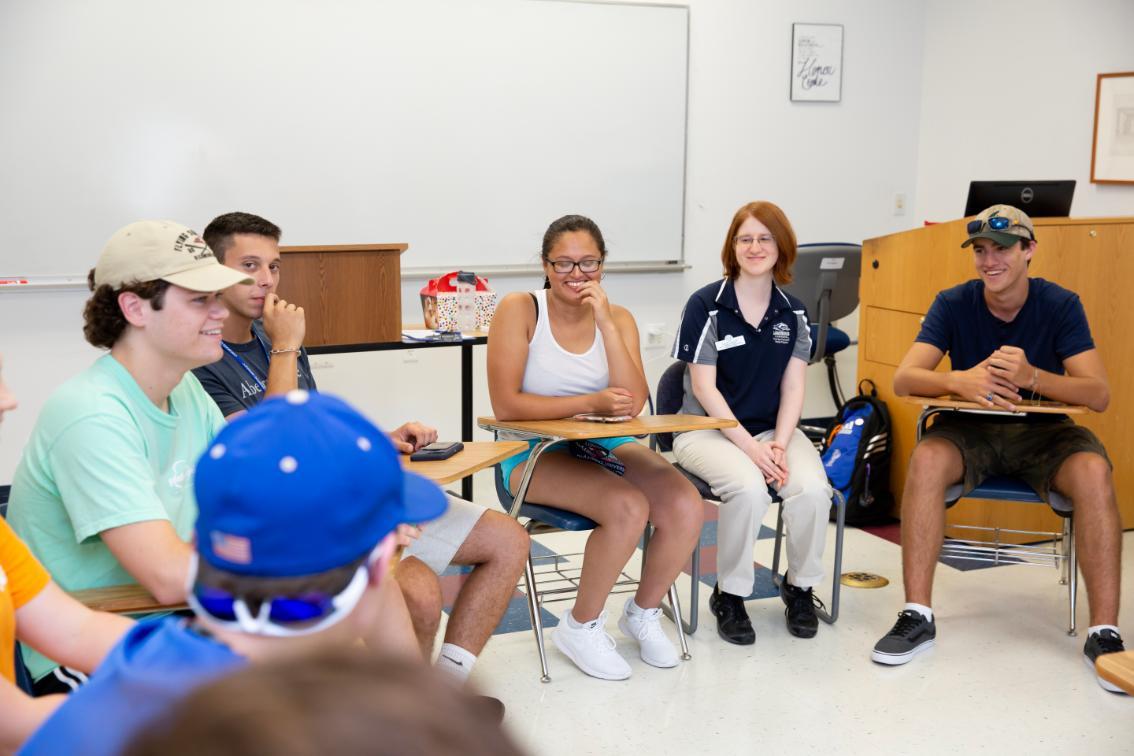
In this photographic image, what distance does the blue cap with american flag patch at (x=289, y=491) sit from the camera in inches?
34.3

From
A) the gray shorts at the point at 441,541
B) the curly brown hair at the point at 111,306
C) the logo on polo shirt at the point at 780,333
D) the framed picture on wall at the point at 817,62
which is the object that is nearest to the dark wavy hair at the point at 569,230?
the logo on polo shirt at the point at 780,333

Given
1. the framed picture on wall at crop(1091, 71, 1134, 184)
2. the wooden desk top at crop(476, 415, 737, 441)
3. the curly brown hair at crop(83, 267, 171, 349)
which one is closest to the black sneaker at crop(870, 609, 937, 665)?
the wooden desk top at crop(476, 415, 737, 441)

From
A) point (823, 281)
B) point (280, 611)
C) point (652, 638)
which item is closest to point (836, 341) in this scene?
point (823, 281)

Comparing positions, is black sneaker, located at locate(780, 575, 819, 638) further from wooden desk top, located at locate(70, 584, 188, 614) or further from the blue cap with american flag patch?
the blue cap with american flag patch

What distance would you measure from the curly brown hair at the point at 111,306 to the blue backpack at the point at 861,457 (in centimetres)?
285

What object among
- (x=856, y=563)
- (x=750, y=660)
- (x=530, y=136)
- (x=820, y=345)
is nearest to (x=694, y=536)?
(x=750, y=660)

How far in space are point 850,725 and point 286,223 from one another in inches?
128

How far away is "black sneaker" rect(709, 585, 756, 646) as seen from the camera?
3195 mm

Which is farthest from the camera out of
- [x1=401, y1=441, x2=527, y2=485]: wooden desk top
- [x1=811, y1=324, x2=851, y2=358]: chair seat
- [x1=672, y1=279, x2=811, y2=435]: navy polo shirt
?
[x1=811, y1=324, x2=851, y2=358]: chair seat

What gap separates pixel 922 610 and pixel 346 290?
214cm

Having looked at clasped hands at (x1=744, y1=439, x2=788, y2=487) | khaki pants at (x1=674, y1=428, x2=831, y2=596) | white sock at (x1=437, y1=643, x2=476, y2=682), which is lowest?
white sock at (x1=437, y1=643, x2=476, y2=682)

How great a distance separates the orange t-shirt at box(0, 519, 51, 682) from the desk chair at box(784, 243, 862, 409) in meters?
4.15

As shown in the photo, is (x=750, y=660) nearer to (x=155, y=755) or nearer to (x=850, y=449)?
(x=850, y=449)

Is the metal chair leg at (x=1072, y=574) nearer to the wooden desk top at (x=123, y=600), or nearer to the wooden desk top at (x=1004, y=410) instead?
the wooden desk top at (x=1004, y=410)
